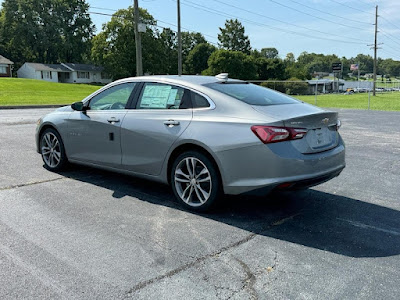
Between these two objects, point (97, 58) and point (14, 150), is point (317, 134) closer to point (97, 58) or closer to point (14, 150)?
point (14, 150)

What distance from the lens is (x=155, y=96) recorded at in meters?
4.88

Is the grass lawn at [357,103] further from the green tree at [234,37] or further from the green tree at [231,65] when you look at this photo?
the green tree at [234,37]

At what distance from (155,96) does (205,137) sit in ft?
3.64

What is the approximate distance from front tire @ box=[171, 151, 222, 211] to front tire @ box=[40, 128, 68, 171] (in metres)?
2.31

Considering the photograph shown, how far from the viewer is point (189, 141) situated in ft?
14.0

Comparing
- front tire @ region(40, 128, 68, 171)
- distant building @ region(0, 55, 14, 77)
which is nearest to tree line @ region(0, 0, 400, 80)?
distant building @ region(0, 55, 14, 77)

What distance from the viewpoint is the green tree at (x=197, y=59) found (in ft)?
320

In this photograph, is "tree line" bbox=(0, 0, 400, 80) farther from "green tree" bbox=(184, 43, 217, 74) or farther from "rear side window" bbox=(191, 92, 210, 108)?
"rear side window" bbox=(191, 92, 210, 108)

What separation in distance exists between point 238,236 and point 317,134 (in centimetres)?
143

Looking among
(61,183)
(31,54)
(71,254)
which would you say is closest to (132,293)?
(71,254)

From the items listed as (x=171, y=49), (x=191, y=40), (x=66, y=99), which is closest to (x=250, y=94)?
(x=66, y=99)

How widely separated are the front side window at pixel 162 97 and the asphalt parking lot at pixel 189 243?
47.2 inches

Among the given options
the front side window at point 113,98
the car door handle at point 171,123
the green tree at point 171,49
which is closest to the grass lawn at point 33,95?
the front side window at point 113,98

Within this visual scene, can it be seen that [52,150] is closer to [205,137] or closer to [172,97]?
[172,97]
